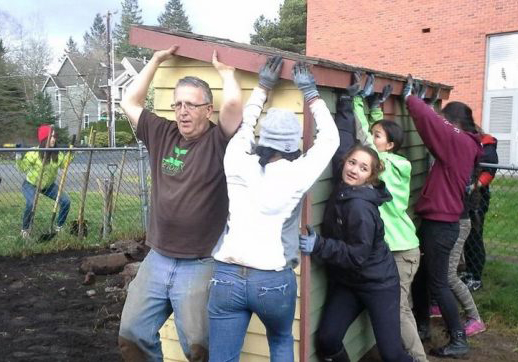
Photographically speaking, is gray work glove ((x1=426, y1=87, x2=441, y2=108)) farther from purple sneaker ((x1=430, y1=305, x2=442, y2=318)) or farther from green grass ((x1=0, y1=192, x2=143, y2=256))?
green grass ((x1=0, y1=192, x2=143, y2=256))

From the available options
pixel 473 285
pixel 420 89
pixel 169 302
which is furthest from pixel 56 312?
pixel 473 285

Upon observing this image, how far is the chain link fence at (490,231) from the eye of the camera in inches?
217

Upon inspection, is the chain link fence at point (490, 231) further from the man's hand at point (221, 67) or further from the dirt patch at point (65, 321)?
the man's hand at point (221, 67)

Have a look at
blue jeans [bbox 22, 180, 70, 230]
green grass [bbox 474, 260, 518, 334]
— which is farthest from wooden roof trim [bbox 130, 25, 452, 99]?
blue jeans [bbox 22, 180, 70, 230]

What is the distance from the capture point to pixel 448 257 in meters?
4.07

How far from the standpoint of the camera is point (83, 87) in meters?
48.9

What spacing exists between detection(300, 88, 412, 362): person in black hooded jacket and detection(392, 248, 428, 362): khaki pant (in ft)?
0.77

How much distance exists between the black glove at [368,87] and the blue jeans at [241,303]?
1.45 meters

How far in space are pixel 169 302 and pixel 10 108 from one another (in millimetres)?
37352

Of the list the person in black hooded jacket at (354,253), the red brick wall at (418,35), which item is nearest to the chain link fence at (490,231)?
the person in black hooded jacket at (354,253)

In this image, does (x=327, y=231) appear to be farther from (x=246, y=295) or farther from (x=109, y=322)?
(x=109, y=322)

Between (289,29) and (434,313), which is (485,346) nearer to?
(434,313)

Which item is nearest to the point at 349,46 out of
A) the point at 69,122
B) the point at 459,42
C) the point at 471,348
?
the point at 459,42

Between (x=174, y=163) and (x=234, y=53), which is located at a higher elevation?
(x=234, y=53)
